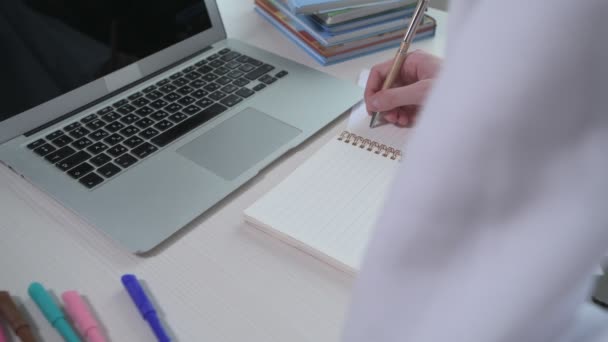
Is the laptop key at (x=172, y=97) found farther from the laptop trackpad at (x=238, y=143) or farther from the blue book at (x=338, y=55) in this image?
the blue book at (x=338, y=55)

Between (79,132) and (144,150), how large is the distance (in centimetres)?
8

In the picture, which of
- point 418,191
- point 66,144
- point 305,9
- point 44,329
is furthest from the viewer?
point 305,9

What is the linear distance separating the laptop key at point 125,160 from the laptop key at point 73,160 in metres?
0.03

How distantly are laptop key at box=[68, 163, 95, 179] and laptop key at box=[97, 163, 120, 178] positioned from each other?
0.03ft

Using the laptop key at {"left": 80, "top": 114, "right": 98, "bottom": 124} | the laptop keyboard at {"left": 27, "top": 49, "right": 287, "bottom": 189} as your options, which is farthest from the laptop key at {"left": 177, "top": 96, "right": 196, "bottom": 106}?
the laptop key at {"left": 80, "top": 114, "right": 98, "bottom": 124}

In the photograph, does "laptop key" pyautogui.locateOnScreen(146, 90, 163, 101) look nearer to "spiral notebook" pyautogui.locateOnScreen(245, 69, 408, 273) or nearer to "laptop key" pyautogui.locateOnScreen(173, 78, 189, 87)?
"laptop key" pyautogui.locateOnScreen(173, 78, 189, 87)

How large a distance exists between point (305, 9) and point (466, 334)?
60 centimetres

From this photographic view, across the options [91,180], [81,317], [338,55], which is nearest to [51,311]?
[81,317]

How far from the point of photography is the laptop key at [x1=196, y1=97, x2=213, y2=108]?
Result: 1.98 feet

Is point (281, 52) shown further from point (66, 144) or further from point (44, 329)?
point (44, 329)

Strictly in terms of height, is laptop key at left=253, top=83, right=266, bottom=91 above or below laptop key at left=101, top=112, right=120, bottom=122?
above

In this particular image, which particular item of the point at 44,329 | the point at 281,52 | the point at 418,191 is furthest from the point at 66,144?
the point at 418,191

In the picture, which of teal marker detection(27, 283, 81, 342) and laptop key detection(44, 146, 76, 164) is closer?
teal marker detection(27, 283, 81, 342)

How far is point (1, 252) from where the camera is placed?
43cm
